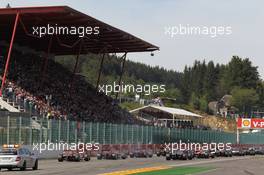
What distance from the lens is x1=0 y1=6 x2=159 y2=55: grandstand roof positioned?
56778 millimetres

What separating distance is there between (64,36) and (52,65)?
7777 mm

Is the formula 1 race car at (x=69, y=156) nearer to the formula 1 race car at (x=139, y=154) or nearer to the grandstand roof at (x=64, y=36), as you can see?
the grandstand roof at (x=64, y=36)

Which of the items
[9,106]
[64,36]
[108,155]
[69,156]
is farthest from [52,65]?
[69,156]

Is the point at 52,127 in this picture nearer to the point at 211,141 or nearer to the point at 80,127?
the point at 80,127

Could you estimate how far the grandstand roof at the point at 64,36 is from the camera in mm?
56778

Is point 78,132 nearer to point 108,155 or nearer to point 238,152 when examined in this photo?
point 108,155

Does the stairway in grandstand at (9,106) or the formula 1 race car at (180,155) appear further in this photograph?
the formula 1 race car at (180,155)

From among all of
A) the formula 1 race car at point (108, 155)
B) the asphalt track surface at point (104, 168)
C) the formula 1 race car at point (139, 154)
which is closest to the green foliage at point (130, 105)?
the formula 1 race car at point (139, 154)

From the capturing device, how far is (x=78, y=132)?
185 feet

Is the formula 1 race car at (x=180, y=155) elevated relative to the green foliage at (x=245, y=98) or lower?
lower

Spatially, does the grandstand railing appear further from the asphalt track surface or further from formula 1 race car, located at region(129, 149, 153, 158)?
the asphalt track surface

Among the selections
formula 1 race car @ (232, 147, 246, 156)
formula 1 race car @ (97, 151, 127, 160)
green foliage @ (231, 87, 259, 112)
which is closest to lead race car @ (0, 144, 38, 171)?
formula 1 race car @ (97, 151, 127, 160)

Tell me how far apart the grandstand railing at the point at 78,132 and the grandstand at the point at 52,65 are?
2579mm

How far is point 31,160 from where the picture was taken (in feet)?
116
